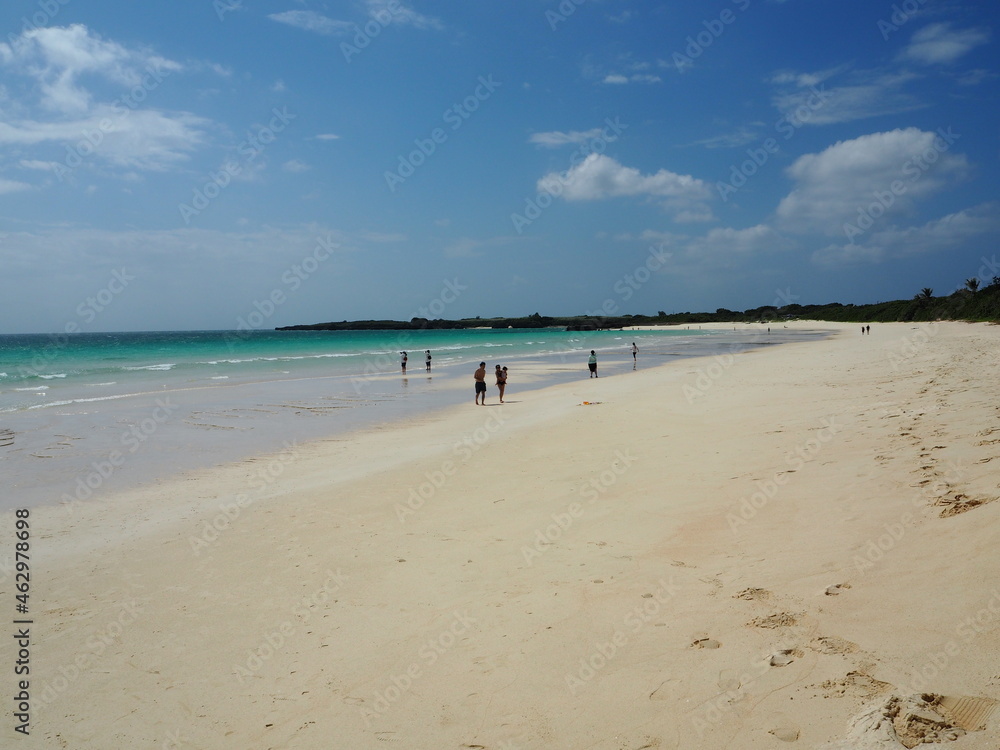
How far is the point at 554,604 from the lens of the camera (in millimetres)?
5211

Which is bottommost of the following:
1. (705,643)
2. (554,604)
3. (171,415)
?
(171,415)

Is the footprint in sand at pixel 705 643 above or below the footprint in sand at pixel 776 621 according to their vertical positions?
below

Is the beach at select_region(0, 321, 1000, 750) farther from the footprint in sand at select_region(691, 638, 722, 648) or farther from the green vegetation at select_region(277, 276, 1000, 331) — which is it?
the green vegetation at select_region(277, 276, 1000, 331)

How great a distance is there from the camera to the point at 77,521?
351 inches

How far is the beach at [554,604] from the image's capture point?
360 centimetres

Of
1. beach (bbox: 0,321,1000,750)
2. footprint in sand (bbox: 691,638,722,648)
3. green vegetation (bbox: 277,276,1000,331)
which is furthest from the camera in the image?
green vegetation (bbox: 277,276,1000,331)

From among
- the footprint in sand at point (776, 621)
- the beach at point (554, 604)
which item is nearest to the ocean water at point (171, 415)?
the beach at point (554, 604)

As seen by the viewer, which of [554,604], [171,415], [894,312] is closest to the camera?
[554,604]

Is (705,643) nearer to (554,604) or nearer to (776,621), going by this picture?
(776,621)

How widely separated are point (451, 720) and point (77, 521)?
7.97 meters

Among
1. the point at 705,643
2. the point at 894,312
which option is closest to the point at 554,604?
the point at 705,643

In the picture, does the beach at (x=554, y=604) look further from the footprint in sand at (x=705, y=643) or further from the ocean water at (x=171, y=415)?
the ocean water at (x=171, y=415)

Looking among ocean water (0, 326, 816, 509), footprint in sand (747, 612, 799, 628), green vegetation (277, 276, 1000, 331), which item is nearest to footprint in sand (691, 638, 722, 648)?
footprint in sand (747, 612, 799, 628)

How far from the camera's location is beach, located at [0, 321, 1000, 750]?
3.60 meters
